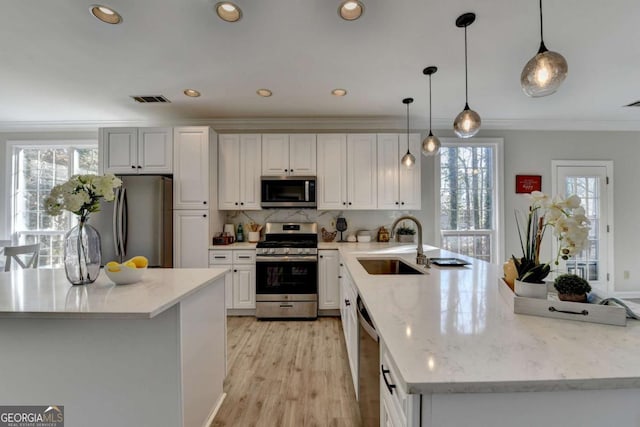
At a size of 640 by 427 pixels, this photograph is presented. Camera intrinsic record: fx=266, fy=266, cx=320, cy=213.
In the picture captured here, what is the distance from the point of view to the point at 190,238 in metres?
3.33

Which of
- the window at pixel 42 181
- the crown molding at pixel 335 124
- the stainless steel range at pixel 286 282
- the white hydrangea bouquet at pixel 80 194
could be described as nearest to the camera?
the white hydrangea bouquet at pixel 80 194

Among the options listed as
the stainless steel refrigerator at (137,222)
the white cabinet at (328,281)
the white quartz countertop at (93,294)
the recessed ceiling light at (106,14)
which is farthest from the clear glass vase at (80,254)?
the white cabinet at (328,281)

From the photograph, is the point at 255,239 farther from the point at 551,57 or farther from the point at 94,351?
the point at 551,57

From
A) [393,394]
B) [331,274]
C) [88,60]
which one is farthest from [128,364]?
[88,60]

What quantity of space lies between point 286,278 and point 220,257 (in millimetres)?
868

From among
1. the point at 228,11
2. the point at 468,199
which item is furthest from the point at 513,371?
the point at 468,199

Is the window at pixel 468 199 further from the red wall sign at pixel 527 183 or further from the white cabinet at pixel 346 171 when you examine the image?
the white cabinet at pixel 346 171

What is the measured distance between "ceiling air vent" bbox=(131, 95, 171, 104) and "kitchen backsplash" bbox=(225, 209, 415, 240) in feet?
5.33

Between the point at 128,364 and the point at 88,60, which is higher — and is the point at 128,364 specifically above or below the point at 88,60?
below

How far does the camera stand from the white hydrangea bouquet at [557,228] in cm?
92

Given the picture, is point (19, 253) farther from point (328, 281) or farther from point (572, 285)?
point (572, 285)

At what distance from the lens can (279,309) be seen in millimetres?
3242

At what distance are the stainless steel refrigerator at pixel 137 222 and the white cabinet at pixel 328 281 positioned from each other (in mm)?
1857

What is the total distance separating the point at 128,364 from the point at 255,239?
2459 millimetres
